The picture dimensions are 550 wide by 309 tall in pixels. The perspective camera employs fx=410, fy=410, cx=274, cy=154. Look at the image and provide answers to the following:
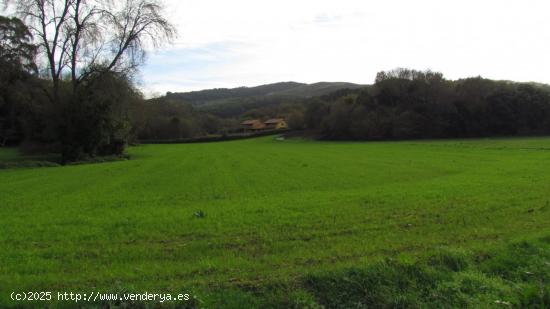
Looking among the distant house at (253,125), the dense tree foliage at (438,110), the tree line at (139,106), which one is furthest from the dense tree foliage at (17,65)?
the distant house at (253,125)

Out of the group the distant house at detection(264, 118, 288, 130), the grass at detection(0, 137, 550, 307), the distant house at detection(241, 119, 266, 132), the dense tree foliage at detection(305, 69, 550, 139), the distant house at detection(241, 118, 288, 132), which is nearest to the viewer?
the grass at detection(0, 137, 550, 307)

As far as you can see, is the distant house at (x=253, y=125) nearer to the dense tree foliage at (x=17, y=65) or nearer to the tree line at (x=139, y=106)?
the tree line at (x=139, y=106)

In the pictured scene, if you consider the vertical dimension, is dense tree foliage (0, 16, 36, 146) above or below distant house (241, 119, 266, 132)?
above

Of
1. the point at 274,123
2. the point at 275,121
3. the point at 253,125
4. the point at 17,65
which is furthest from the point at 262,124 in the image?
the point at 17,65

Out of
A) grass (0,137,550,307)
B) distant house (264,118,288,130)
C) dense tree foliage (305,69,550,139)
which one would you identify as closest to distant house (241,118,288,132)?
distant house (264,118,288,130)

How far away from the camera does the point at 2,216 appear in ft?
44.1

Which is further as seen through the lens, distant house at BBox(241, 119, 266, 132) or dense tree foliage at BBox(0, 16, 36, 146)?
distant house at BBox(241, 119, 266, 132)

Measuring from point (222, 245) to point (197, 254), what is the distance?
30.1 inches

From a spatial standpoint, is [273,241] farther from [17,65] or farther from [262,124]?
[262,124]

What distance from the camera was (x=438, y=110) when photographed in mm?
91125

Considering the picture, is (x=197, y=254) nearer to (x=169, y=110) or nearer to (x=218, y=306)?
(x=218, y=306)

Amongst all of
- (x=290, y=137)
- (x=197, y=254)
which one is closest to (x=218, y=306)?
(x=197, y=254)

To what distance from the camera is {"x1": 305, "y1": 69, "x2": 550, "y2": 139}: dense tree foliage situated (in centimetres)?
8625

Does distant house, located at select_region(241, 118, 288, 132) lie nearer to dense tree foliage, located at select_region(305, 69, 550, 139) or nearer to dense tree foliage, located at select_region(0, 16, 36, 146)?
dense tree foliage, located at select_region(305, 69, 550, 139)
